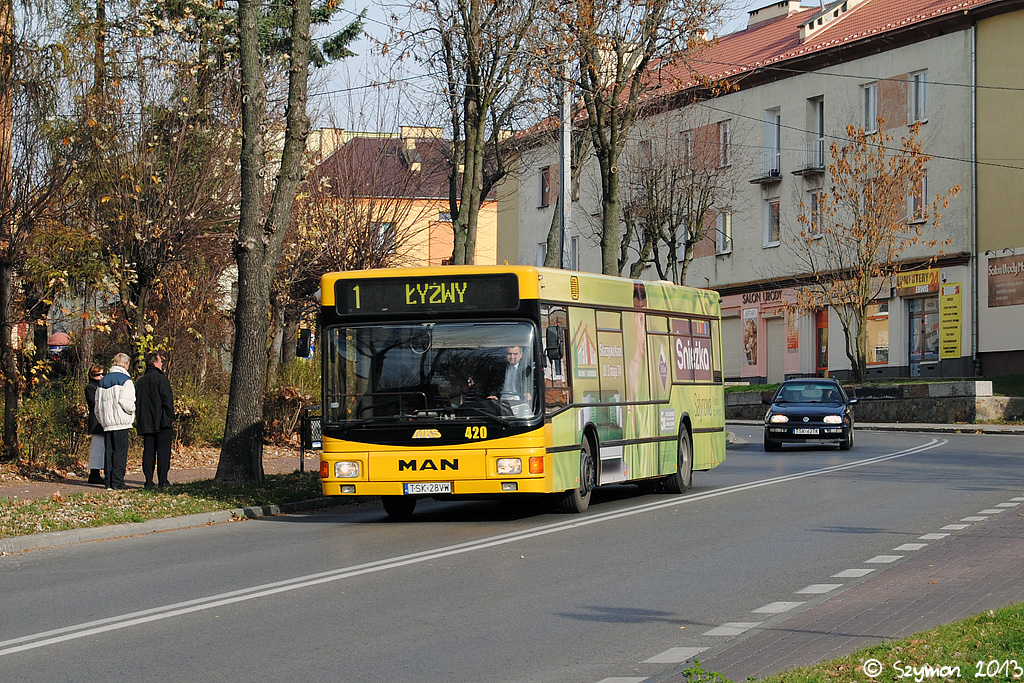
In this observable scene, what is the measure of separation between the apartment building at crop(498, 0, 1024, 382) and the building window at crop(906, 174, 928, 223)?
2.8 inches

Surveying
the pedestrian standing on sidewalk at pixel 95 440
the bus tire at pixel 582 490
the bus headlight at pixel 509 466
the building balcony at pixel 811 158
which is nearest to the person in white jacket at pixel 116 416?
the pedestrian standing on sidewalk at pixel 95 440

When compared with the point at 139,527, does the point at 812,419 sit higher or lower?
higher

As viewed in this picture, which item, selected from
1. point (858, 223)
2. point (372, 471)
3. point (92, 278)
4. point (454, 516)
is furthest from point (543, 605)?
point (858, 223)

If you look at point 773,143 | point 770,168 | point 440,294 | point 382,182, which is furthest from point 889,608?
point 773,143

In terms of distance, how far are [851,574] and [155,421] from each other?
11176 millimetres

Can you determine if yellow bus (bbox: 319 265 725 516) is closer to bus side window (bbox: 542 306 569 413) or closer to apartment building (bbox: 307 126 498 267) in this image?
bus side window (bbox: 542 306 569 413)

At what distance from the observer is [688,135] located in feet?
156

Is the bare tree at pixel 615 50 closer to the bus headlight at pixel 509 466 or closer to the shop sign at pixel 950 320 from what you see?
the bus headlight at pixel 509 466

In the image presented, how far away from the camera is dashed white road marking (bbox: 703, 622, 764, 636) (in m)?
Answer: 8.80

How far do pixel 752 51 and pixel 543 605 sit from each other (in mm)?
49952

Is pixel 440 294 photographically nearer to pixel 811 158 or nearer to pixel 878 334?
pixel 878 334

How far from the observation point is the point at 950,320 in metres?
46.2

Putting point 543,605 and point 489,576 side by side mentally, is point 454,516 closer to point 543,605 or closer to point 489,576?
point 489,576

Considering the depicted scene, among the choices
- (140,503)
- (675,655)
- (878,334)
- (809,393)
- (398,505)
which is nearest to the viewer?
(675,655)
